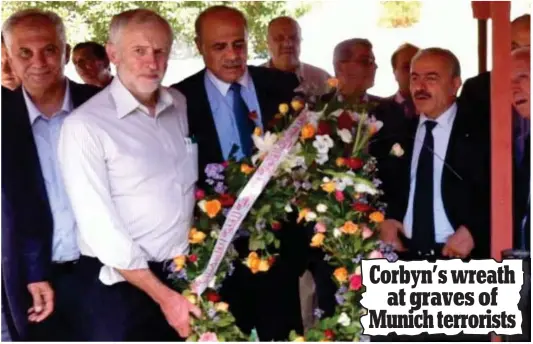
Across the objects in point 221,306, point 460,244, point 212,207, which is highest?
point 212,207

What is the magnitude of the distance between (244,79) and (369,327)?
3.61ft

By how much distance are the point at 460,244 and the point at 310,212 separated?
2.03 ft

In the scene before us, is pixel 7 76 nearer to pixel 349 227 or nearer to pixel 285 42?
pixel 285 42

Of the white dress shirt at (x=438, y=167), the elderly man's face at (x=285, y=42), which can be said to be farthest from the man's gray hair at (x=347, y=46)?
the white dress shirt at (x=438, y=167)

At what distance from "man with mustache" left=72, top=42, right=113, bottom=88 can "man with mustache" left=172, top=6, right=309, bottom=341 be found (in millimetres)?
1121

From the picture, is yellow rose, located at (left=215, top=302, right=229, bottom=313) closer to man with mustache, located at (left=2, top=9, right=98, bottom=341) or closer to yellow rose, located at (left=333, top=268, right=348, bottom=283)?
yellow rose, located at (left=333, top=268, right=348, bottom=283)

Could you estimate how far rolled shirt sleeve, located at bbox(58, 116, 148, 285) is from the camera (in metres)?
2.81

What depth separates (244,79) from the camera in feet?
11.4

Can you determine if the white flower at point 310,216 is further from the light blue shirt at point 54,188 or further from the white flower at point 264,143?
the light blue shirt at point 54,188

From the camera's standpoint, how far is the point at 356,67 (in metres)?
4.37

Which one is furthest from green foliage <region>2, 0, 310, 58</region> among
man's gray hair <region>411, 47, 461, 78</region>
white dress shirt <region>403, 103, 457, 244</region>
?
white dress shirt <region>403, 103, 457, 244</region>

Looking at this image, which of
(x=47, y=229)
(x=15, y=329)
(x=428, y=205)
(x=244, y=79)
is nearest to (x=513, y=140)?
(x=428, y=205)

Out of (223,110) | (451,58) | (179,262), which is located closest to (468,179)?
(451,58)

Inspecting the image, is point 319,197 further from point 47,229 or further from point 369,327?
point 47,229
